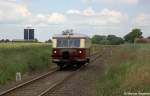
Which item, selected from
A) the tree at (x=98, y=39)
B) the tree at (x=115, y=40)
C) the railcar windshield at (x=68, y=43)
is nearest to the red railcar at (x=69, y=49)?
the railcar windshield at (x=68, y=43)

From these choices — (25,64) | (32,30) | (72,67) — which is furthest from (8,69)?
(32,30)

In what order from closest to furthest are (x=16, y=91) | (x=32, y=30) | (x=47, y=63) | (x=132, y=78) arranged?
1. (x=132, y=78)
2. (x=16, y=91)
3. (x=47, y=63)
4. (x=32, y=30)

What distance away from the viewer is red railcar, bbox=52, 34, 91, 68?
33.0m

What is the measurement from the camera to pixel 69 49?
33.0 meters

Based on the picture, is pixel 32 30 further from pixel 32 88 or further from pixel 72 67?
pixel 32 88

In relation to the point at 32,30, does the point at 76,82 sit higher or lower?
lower

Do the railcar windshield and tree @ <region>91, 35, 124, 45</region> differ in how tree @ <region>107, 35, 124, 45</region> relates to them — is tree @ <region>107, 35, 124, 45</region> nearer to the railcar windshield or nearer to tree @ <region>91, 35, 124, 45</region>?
tree @ <region>91, 35, 124, 45</region>

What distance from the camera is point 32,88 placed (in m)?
20.6

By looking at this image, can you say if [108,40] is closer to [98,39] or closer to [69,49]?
[98,39]

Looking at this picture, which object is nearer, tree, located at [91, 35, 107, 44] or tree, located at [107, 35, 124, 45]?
tree, located at [107, 35, 124, 45]

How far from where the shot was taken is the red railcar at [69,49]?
3297 cm

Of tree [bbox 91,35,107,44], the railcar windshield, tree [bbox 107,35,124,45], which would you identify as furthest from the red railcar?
tree [bbox 91,35,107,44]

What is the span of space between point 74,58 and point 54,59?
1459 mm

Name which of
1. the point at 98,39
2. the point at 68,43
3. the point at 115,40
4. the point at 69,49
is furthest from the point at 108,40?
the point at 69,49
